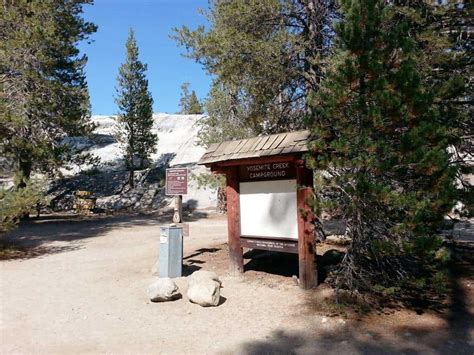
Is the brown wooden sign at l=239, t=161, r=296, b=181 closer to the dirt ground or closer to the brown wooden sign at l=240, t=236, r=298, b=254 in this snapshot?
the brown wooden sign at l=240, t=236, r=298, b=254

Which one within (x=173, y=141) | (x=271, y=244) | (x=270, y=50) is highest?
(x=173, y=141)

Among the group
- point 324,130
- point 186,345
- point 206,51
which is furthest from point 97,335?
point 206,51

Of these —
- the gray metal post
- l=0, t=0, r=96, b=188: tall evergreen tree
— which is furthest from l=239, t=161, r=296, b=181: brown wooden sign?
l=0, t=0, r=96, b=188: tall evergreen tree

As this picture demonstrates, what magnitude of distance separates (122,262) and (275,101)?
5072mm

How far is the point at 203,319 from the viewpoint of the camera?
5.54 meters

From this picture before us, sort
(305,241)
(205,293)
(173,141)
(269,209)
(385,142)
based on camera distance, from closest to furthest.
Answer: (385,142)
(205,293)
(305,241)
(269,209)
(173,141)

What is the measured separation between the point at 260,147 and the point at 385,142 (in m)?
2.49

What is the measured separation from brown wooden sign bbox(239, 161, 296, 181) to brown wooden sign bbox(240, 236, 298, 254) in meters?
1.06

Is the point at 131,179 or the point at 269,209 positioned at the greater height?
the point at 131,179

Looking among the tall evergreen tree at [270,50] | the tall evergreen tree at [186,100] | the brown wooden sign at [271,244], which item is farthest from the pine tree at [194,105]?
the brown wooden sign at [271,244]

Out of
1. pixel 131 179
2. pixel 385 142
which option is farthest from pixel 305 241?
pixel 131 179

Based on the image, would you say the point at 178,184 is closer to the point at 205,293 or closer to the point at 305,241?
the point at 205,293

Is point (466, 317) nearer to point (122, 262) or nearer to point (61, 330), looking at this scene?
point (61, 330)

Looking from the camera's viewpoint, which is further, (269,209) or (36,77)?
(36,77)
